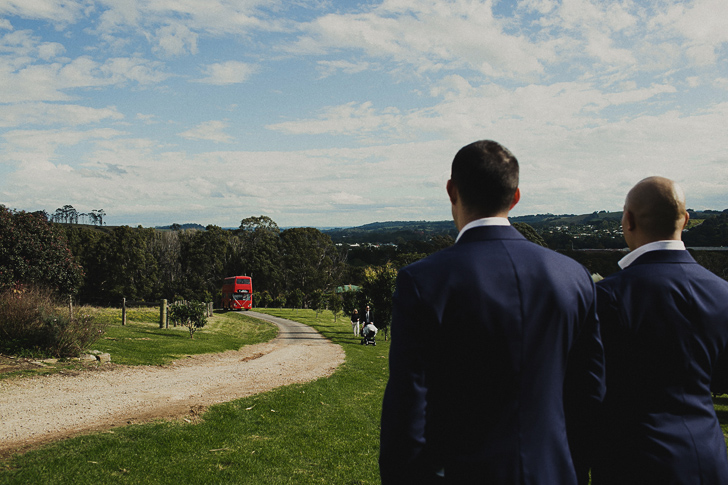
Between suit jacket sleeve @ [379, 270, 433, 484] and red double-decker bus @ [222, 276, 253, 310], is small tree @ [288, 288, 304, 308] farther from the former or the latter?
suit jacket sleeve @ [379, 270, 433, 484]

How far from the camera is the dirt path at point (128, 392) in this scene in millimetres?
7605

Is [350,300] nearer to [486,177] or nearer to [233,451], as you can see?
[233,451]

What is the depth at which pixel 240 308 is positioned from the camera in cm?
5234

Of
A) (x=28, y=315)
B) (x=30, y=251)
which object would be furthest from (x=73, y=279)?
(x=28, y=315)

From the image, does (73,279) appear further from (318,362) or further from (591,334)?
(591,334)

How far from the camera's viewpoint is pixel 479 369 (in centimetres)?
179

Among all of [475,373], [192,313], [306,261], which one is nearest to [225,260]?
[306,261]

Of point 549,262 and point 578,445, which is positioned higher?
point 549,262

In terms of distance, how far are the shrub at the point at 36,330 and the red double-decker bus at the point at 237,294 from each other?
128 feet

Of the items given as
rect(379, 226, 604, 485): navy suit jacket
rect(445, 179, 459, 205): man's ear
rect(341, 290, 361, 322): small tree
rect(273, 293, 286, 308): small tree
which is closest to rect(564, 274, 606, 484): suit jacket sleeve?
rect(379, 226, 604, 485): navy suit jacket

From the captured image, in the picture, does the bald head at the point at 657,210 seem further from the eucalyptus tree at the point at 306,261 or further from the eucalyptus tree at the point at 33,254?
the eucalyptus tree at the point at 306,261

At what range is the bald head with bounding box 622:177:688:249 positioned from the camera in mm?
2527

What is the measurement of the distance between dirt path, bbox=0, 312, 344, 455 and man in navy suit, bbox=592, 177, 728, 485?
22.8 feet

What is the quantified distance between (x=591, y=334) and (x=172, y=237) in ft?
220
